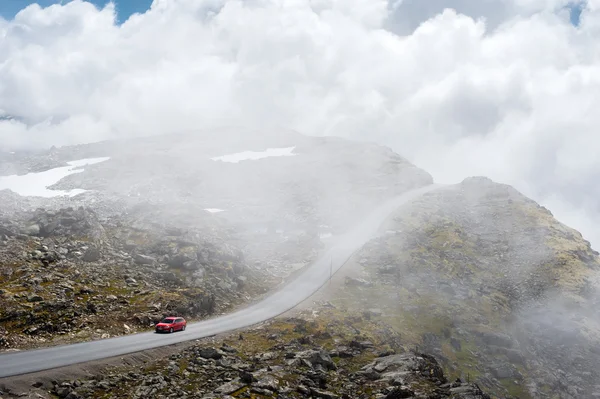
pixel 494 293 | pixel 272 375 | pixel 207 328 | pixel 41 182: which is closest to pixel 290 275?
pixel 207 328

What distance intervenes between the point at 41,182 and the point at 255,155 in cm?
6973

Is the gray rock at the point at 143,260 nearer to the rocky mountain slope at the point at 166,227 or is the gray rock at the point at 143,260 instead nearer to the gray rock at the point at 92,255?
the rocky mountain slope at the point at 166,227

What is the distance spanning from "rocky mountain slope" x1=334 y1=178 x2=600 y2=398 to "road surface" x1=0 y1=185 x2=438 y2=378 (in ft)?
16.4

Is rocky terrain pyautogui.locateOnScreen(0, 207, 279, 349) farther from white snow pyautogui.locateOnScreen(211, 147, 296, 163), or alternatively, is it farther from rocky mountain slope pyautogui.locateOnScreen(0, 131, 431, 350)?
white snow pyautogui.locateOnScreen(211, 147, 296, 163)

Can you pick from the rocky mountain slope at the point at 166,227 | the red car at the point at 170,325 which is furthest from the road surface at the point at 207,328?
the rocky mountain slope at the point at 166,227

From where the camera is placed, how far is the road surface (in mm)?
28609

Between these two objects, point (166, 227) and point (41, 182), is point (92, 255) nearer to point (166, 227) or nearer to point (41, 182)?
point (166, 227)

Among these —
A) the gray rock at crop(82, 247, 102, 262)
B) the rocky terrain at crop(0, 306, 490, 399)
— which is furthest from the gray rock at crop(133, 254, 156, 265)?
the rocky terrain at crop(0, 306, 490, 399)

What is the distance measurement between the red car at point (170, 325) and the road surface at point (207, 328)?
2.17 feet

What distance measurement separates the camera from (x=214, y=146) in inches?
6191

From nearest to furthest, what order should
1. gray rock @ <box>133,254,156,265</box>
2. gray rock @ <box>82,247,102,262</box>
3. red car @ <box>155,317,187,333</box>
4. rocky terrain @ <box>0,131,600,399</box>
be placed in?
rocky terrain @ <box>0,131,600,399</box>, red car @ <box>155,317,187,333</box>, gray rock @ <box>82,247,102,262</box>, gray rock @ <box>133,254,156,265</box>

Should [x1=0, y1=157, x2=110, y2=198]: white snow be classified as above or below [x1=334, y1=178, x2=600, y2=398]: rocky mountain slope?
above

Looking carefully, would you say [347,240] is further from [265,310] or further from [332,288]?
[265,310]

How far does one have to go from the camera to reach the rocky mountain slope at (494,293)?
2378 inches
